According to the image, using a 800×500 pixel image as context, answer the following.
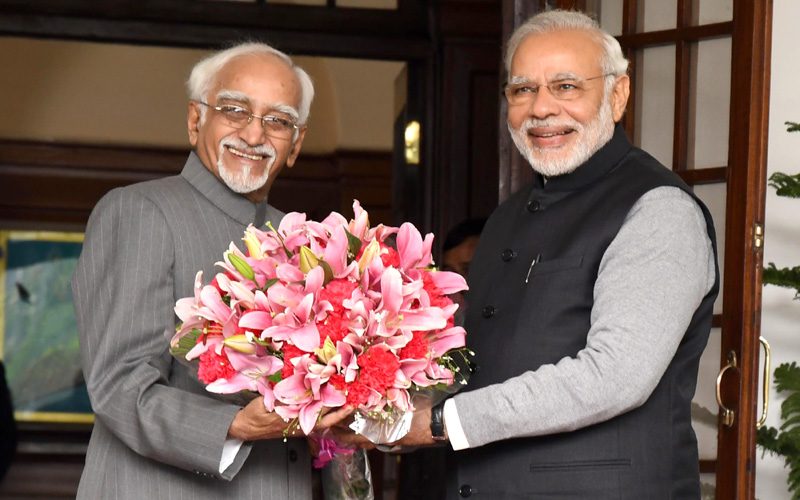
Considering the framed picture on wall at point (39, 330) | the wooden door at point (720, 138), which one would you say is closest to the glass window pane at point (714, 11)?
the wooden door at point (720, 138)

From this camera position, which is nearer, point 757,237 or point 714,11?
point 757,237

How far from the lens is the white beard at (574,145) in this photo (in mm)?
2965

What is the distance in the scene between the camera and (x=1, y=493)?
1058 centimetres

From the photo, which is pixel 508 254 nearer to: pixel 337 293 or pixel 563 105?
pixel 563 105

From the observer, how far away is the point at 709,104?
4250 mm

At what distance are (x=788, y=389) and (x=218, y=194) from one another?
207 cm

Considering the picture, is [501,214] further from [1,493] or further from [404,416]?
[1,493]

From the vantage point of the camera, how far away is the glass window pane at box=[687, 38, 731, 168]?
13.7 ft

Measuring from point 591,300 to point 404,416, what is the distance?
0.46 m

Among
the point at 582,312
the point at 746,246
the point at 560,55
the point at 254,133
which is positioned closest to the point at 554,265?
the point at 582,312

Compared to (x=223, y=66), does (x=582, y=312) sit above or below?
below

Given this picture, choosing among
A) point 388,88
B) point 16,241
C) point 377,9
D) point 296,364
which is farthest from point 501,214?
point 16,241

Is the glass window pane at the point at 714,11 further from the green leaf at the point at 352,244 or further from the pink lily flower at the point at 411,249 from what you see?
the green leaf at the point at 352,244

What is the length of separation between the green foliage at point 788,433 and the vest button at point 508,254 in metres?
1.42
